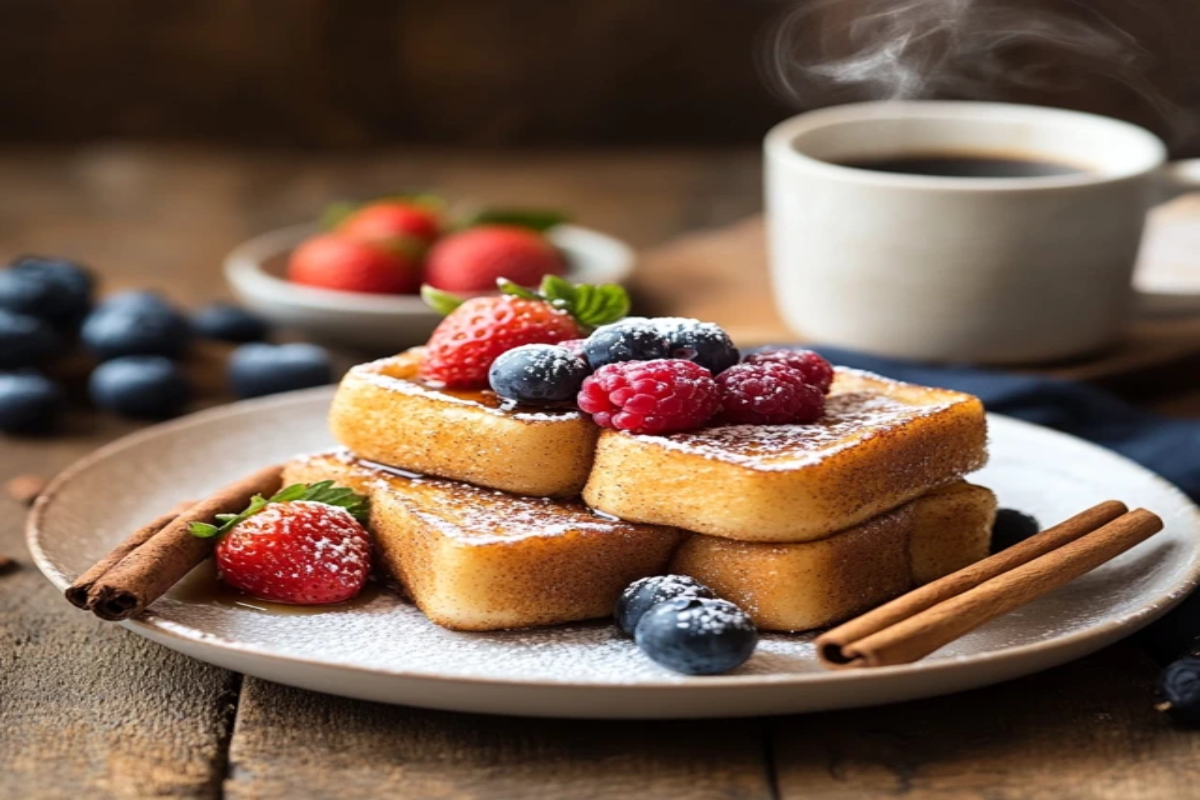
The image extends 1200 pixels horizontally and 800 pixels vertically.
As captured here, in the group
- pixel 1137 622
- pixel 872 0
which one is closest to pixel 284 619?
pixel 1137 622

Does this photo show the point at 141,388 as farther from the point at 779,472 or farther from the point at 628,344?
the point at 779,472

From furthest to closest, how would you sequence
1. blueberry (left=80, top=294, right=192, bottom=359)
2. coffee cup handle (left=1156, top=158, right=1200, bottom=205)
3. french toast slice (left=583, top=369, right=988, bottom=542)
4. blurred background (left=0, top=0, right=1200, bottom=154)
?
blurred background (left=0, top=0, right=1200, bottom=154)
blueberry (left=80, top=294, right=192, bottom=359)
coffee cup handle (left=1156, top=158, right=1200, bottom=205)
french toast slice (left=583, top=369, right=988, bottom=542)

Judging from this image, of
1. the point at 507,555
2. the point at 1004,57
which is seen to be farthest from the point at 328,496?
the point at 1004,57

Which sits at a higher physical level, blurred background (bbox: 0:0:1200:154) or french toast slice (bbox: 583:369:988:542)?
french toast slice (bbox: 583:369:988:542)

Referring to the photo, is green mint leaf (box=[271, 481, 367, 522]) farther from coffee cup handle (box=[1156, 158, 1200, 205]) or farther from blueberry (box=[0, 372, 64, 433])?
coffee cup handle (box=[1156, 158, 1200, 205])

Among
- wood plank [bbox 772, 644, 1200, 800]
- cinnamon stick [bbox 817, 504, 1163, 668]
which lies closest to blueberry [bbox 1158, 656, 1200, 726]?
wood plank [bbox 772, 644, 1200, 800]

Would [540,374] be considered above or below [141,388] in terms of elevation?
above

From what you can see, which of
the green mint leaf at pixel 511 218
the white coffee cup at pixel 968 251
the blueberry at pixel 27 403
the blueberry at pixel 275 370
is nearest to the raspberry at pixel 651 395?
the white coffee cup at pixel 968 251
